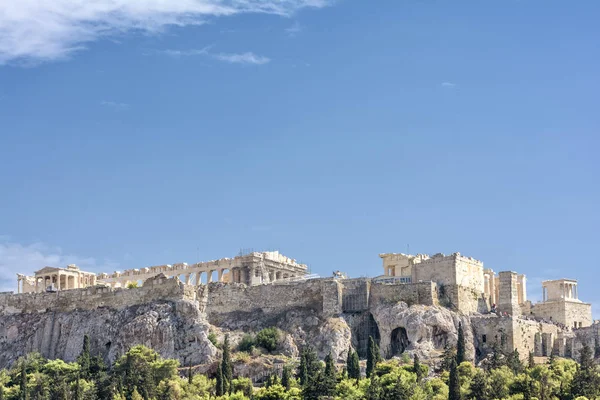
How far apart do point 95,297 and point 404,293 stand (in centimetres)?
2659

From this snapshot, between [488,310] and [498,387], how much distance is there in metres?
17.5

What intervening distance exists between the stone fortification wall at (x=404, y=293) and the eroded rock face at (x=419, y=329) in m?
0.86

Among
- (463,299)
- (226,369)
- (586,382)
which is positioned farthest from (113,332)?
(586,382)

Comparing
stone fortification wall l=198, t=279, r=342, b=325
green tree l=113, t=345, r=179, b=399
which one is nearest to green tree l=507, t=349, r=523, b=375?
stone fortification wall l=198, t=279, r=342, b=325

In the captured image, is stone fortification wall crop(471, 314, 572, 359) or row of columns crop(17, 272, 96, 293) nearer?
stone fortification wall crop(471, 314, 572, 359)

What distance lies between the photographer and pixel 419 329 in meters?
113

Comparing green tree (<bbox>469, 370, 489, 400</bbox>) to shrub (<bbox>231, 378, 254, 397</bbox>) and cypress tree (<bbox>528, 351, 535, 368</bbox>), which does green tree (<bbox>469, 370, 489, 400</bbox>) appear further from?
shrub (<bbox>231, 378, 254, 397</bbox>)

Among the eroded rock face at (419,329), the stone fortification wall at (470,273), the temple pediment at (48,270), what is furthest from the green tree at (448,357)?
the temple pediment at (48,270)

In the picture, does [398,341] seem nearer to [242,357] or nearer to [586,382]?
[242,357]

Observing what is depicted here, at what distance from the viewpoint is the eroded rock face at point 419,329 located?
112812mm

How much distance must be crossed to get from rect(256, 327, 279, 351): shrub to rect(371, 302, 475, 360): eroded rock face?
7751mm

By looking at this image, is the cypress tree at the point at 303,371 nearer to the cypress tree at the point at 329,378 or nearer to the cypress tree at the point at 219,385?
the cypress tree at the point at 329,378

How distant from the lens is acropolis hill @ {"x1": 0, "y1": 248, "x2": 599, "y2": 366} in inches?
4510

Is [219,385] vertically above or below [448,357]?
below
